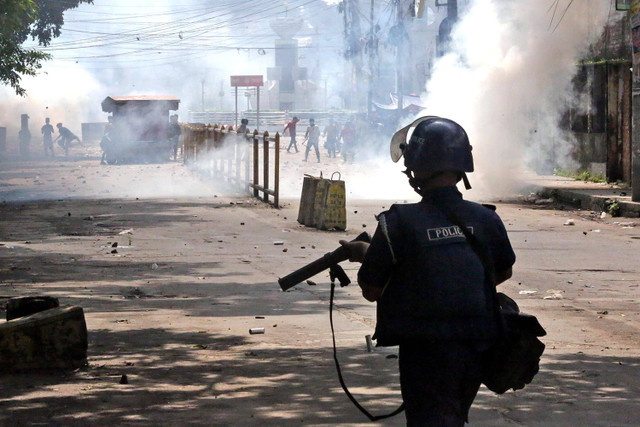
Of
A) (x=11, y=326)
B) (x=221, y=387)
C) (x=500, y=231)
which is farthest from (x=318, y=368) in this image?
(x=500, y=231)

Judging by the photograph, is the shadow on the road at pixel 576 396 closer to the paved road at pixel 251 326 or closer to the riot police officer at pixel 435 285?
the paved road at pixel 251 326

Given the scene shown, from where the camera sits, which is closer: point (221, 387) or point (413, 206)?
point (413, 206)

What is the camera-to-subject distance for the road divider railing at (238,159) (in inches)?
774

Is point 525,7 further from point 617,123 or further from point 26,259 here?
point 26,259

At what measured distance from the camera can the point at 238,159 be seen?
22844 mm

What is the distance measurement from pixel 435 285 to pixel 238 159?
64.3 feet

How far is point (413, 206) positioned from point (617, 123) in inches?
797

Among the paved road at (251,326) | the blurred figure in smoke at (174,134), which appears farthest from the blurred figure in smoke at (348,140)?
the paved road at (251,326)

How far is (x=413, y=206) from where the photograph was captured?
11.5ft

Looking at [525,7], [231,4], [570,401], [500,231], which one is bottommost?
[570,401]

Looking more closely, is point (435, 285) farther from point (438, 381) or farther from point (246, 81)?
point (246, 81)

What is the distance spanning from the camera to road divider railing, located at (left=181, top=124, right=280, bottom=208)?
19.7m

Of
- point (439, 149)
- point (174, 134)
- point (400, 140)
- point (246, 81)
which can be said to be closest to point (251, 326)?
point (400, 140)

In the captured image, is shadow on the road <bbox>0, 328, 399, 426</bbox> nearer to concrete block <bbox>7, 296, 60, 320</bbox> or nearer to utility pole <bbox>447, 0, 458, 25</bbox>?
concrete block <bbox>7, 296, 60, 320</bbox>
